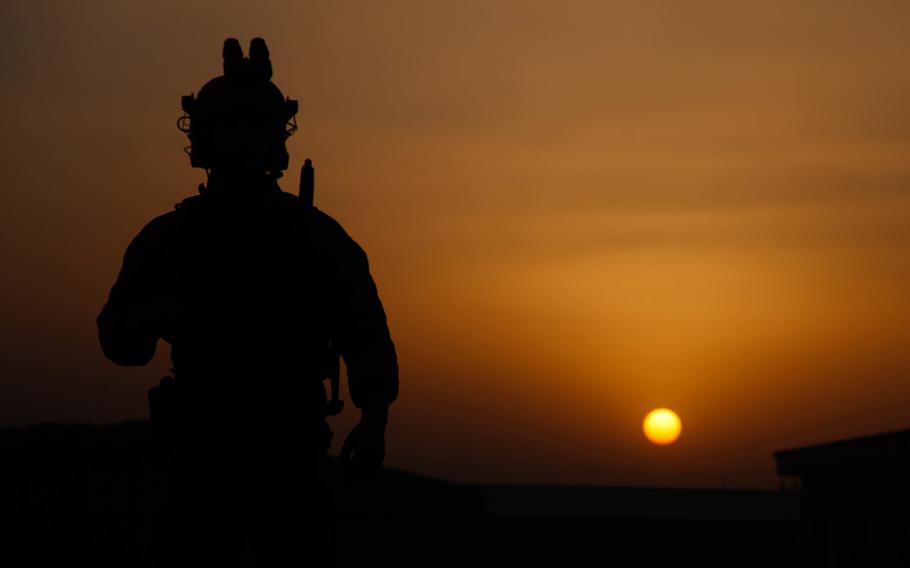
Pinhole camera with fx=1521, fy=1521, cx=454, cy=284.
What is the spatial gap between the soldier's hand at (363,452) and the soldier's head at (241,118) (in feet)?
4.19

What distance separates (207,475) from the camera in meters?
6.50

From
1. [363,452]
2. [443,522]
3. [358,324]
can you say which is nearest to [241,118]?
[358,324]

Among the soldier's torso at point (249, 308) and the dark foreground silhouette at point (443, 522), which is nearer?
the soldier's torso at point (249, 308)

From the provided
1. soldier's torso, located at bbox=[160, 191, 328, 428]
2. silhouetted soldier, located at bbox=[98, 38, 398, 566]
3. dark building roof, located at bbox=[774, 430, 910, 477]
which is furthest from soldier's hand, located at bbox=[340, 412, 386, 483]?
dark building roof, located at bbox=[774, 430, 910, 477]

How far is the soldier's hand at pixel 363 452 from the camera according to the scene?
6469 mm

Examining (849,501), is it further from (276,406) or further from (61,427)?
(276,406)

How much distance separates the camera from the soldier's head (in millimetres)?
6809

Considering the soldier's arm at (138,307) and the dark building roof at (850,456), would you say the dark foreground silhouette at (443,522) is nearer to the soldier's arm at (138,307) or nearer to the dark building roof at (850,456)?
the dark building roof at (850,456)

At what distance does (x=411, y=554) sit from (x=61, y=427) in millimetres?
15571

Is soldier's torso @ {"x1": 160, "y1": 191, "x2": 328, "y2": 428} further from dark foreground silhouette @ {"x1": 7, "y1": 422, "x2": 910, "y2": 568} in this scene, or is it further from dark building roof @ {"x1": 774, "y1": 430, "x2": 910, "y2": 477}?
dark building roof @ {"x1": 774, "y1": 430, "x2": 910, "y2": 477}

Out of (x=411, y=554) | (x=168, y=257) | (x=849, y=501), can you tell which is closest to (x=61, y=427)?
(x=168, y=257)

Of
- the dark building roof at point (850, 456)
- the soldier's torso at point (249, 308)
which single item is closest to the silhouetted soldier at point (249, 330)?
the soldier's torso at point (249, 308)

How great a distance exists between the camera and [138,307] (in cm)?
652

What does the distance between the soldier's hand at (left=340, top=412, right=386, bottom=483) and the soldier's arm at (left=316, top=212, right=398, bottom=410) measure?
0.48 ft
